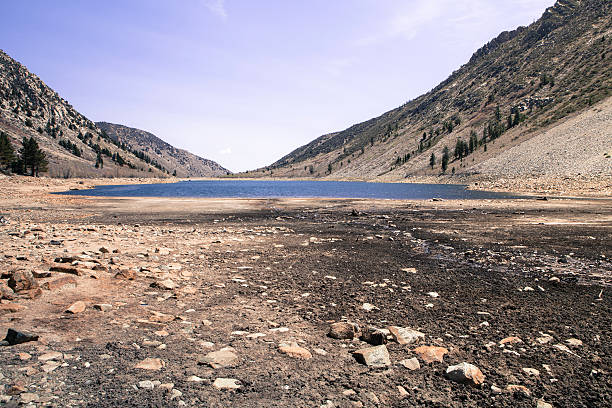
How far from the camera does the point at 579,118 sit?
3671 inches

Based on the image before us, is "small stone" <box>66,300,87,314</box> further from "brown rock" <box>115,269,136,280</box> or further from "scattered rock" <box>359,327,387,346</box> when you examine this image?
"scattered rock" <box>359,327,387,346</box>

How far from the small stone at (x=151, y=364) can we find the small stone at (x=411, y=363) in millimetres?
3436

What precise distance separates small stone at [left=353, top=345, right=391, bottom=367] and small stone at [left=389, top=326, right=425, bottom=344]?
23.0 inches

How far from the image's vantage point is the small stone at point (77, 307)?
20.1 ft

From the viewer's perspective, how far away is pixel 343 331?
5.63 m

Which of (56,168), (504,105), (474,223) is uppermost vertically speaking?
(504,105)

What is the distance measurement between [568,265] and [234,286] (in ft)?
34.5

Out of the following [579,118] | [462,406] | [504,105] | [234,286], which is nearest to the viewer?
[462,406]

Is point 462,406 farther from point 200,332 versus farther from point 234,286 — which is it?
point 234,286

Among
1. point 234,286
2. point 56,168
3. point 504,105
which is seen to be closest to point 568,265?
point 234,286

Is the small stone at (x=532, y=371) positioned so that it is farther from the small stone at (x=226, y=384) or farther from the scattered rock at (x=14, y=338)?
the scattered rock at (x=14, y=338)

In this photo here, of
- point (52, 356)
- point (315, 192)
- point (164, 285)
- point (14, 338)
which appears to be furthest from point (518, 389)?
point (315, 192)

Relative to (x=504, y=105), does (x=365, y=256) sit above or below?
below

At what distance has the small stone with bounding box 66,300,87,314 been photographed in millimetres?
6118
